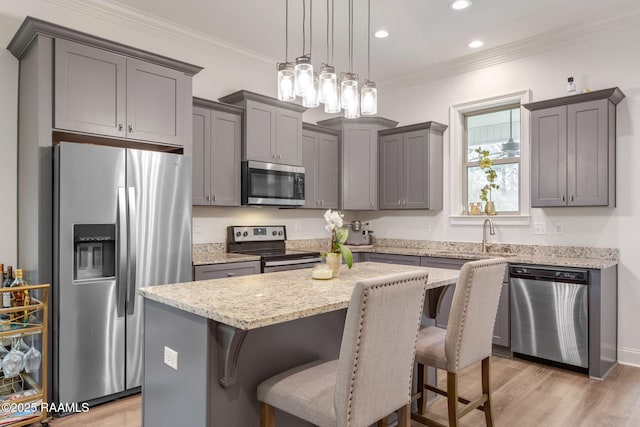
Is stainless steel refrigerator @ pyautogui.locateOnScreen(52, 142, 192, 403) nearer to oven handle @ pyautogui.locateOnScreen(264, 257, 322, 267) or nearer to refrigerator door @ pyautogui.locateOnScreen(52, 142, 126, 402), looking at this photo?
refrigerator door @ pyautogui.locateOnScreen(52, 142, 126, 402)

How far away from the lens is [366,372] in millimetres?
1475

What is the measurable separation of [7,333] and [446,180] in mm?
4309

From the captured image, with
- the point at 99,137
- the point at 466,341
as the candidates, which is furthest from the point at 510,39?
the point at 99,137

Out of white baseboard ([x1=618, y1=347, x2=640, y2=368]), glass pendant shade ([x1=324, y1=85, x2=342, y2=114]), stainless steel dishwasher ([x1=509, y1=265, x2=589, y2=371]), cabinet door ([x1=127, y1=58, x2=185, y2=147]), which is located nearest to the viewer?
glass pendant shade ([x1=324, y1=85, x2=342, y2=114])

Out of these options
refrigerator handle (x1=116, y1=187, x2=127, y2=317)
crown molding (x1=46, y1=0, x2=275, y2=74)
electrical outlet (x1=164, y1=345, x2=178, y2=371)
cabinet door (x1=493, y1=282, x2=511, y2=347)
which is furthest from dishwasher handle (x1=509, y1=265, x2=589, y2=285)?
crown molding (x1=46, y1=0, x2=275, y2=74)

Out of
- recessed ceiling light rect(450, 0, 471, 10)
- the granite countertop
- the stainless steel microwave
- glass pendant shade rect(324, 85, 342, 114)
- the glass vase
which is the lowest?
the granite countertop

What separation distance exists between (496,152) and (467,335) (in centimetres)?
308

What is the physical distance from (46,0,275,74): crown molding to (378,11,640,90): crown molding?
1853 mm

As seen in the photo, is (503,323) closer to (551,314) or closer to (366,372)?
(551,314)

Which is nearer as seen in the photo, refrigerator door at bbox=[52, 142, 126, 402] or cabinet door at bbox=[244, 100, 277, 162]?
refrigerator door at bbox=[52, 142, 126, 402]

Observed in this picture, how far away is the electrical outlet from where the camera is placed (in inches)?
70.0

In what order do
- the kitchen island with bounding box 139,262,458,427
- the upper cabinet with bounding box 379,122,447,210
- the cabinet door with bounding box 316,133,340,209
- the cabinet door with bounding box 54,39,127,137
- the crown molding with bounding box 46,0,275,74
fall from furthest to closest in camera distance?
the cabinet door with bounding box 316,133,340,209, the upper cabinet with bounding box 379,122,447,210, the crown molding with bounding box 46,0,275,74, the cabinet door with bounding box 54,39,127,137, the kitchen island with bounding box 139,262,458,427

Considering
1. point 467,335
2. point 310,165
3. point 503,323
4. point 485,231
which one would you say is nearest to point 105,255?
point 467,335

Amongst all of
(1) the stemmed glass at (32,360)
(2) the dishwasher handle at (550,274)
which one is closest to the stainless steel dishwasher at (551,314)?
(2) the dishwasher handle at (550,274)
